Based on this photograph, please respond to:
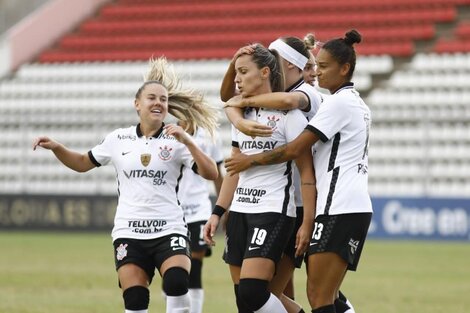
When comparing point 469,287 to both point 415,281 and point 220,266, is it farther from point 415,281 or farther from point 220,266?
point 220,266

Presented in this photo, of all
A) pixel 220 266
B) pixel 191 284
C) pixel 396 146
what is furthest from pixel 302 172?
pixel 396 146

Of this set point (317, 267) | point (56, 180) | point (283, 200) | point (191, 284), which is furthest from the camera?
point (56, 180)

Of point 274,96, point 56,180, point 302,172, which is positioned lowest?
point 56,180

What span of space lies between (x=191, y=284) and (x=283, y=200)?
3361 millimetres

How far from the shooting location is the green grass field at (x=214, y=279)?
12.0 metres

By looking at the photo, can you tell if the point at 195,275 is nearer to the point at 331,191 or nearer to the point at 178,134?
the point at 178,134

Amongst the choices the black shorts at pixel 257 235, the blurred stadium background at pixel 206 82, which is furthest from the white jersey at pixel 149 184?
the blurred stadium background at pixel 206 82

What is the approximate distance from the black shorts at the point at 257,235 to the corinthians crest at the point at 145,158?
1.01 m

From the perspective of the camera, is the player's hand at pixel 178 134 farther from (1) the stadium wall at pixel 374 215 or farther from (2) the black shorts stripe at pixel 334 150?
(1) the stadium wall at pixel 374 215

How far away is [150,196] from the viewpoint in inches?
334

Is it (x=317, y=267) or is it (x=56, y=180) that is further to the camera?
(x=56, y=180)

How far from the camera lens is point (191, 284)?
10.8 metres

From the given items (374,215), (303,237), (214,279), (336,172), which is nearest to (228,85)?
(336,172)

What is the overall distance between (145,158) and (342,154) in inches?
73.1
